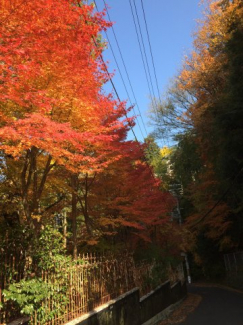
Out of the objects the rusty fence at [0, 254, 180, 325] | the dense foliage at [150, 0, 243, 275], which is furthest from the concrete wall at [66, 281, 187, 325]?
the dense foliage at [150, 0, 243, 275]

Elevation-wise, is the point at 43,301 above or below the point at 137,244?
below

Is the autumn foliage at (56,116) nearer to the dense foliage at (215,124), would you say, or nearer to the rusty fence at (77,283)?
the rusty fence at (77,283)

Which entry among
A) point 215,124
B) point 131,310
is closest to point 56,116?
point 131,310

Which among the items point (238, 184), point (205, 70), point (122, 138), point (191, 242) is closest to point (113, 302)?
point (122, 138)

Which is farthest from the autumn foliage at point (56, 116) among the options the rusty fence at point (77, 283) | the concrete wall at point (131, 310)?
the concrete wall at point (131, 310)

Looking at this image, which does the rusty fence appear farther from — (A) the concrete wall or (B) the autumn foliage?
(B) the autumn foliage

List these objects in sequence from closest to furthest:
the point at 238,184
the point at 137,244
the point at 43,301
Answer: the point at 43,301
the point at 238,184
the point at 137,244

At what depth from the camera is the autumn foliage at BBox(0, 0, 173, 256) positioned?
6.14 m

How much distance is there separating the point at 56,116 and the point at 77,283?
4.40 metres

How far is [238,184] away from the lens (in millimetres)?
16328

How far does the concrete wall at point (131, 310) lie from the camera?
6.88 metres

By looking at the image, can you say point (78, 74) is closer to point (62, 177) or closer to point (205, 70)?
point (62, 177)

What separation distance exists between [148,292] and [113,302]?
3826mm

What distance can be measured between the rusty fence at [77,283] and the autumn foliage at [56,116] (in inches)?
78.5
